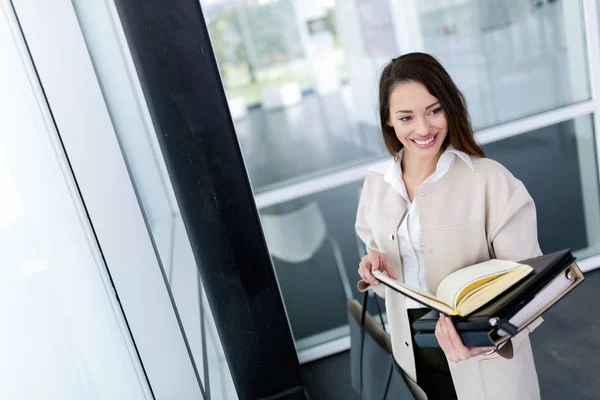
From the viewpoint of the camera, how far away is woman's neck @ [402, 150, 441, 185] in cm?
168

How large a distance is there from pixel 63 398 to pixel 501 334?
931 millimetres

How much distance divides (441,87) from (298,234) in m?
2.24

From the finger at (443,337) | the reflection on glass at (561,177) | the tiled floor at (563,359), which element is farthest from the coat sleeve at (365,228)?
the reflection on glass at (561,177)

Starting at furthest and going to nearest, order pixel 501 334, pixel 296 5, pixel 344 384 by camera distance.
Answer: pixel 296 5 < pixel 344 384 < pixel 501 334

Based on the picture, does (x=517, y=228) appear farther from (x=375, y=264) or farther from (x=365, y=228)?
(x=365, y=228)

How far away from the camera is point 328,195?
3.60 meters

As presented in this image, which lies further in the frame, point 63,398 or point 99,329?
point 99,329

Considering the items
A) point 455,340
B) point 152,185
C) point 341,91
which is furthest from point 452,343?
point 341,91

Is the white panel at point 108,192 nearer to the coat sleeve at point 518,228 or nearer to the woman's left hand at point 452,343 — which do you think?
the woman's left hand at point 452,343

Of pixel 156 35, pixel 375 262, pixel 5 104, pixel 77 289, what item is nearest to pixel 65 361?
pixel 77 289

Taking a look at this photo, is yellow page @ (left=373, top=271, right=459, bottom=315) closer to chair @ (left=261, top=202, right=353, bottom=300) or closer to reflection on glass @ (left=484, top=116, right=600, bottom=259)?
chair @ (left=261, top=202, right=353, bottom=300)

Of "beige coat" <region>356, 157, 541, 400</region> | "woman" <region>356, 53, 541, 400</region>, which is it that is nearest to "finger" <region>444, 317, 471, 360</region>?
"woman" <region>356, 53, 541, 400</region>

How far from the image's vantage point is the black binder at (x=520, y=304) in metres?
1.17

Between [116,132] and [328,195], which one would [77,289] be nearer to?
[116,132]
